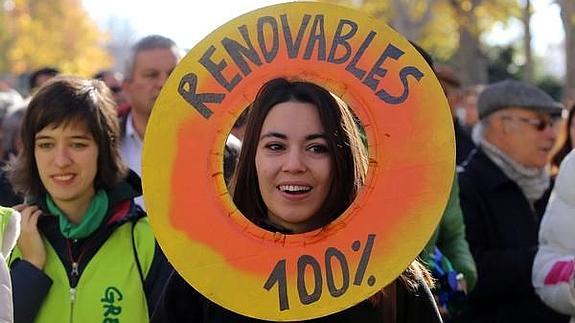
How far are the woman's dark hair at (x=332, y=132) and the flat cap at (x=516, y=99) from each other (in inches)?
106

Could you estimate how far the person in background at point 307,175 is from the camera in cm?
271

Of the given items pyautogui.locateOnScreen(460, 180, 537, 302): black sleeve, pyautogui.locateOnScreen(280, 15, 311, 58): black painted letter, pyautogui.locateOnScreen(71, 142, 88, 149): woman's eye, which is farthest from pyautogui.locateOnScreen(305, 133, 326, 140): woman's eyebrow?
pyautogui.locateOnScreen(460, 180, 537, 302): black sleeve

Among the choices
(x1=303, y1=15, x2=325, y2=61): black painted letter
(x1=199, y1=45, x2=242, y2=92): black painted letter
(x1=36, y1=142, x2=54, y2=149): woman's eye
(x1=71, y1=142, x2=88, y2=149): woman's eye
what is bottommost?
(x1=71, y1=142, x2=88, y2=149): woman's eye

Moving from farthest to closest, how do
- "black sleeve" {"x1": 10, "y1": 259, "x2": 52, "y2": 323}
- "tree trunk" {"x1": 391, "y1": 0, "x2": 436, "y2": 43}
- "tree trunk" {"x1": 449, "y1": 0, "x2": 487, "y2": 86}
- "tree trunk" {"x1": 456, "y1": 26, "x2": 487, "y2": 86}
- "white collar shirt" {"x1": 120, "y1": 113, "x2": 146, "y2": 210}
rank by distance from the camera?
"tree trunk" {"x1": 456, "y1": 26, "x2": 487, "y2": 86} < "tree trunk" {"x1": 449, "y1": 0, "x2": 487, "y2": 86} < "tree trunk" {"x1": 391, "y1": 0, "x2": 436, "y2": 43} < "white collar shirt" {"x1": 120, "y1": 113, "x2": 146, "y2": 210} < "black sleeve" {"x1": 10, "y1": 259, "x2": 52, "y2": 323}

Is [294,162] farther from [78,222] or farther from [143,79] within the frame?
[143,79]

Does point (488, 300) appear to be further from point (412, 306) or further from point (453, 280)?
point (412, 306)

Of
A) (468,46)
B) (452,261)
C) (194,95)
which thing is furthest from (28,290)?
(468,46)

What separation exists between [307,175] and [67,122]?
1138 millimetres

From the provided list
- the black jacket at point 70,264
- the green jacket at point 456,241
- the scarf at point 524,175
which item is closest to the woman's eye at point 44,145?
the black jacket at point 70,264

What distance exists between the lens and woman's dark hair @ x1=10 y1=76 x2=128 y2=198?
3.49 meters

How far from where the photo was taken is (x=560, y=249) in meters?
4.10

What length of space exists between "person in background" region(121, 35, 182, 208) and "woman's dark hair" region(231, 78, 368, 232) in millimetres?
2101

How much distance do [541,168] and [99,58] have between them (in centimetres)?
3750

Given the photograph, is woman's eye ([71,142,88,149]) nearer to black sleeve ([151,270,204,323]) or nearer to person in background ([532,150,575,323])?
black sleeve ([151,270,204,323])
